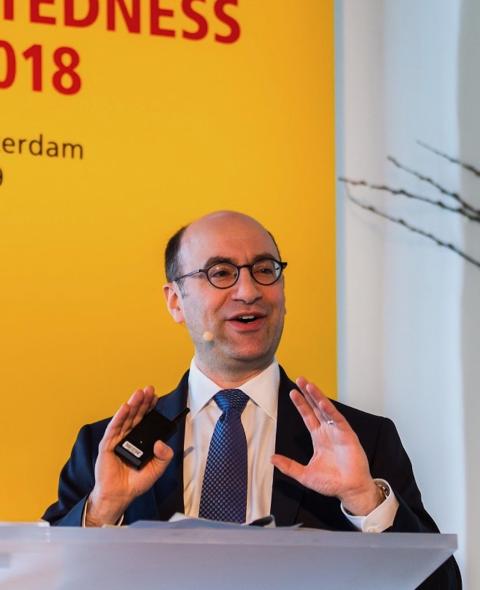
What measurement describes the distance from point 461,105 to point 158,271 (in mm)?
1053

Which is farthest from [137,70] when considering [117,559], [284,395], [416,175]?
[117,559]

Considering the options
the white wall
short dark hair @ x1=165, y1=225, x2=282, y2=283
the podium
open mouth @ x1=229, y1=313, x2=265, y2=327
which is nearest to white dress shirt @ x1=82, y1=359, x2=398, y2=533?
open mouth @ x1=229, y1=313, x2=265, y2=327

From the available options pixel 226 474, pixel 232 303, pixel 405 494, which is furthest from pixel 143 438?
pixel 405 494

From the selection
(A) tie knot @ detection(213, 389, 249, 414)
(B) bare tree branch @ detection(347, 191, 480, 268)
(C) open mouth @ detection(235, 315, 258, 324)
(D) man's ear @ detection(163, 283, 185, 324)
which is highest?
(B) bare tree branch @ detection(347, 191, 480, 268)

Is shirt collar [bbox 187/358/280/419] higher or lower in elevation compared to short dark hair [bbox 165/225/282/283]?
lower

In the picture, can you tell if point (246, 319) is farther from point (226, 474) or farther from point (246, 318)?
point (226, 474)

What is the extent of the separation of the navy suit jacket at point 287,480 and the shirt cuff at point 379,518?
0.45ft

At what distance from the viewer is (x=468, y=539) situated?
10.2ft

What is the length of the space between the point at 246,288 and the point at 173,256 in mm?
341

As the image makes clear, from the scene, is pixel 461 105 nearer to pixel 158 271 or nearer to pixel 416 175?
pixel 416 175

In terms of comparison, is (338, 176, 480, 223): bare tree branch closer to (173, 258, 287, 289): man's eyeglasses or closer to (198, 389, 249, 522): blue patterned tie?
(173, 258, 287, 289): man's eyeglasses

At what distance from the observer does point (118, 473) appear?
2.32 meters

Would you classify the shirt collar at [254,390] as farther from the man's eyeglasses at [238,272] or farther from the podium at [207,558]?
the podium at [207,558]

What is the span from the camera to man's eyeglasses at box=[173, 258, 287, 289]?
2.74 metres
